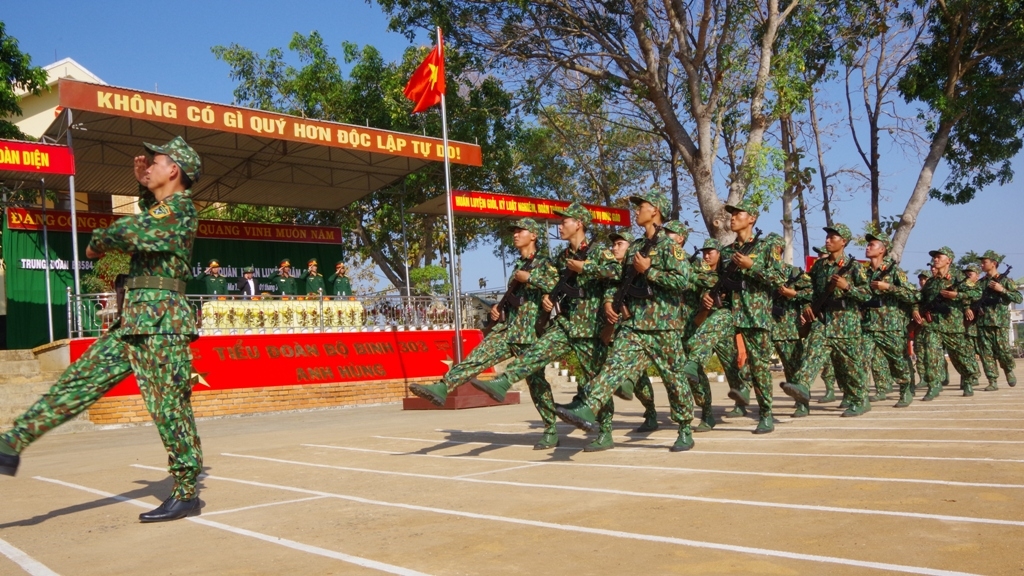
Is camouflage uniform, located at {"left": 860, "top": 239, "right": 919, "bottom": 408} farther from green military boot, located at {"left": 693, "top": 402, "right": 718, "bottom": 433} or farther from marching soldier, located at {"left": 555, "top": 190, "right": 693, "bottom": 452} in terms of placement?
marching soldier, located at {"left": 555, "top": 190, "right": 693, "bottom": 452}

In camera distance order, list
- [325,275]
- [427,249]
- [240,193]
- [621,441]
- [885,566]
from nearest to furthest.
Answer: [885,566] < [621,441] < [240,193] < [325,275] < [427,249]

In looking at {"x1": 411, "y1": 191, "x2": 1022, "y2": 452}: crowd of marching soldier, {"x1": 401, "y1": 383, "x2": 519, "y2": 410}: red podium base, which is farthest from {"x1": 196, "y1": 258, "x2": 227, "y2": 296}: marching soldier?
{"x1": 411, "y1": 191, "x2": 1022, "y2": 452}: crowd of marching soldier

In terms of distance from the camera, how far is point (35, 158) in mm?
15148

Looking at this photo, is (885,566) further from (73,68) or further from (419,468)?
(73,68)

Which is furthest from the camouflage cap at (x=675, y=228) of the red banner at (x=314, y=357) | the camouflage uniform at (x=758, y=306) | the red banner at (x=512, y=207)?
the red banner at (x=512, y=207)

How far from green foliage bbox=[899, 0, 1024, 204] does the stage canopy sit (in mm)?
8786

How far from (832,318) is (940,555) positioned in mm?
5890

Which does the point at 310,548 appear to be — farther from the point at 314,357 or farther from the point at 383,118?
the point at 383,118

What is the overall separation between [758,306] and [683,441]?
1.83 m

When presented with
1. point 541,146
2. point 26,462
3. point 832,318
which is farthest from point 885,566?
point 541,146

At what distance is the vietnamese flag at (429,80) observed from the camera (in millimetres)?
17906

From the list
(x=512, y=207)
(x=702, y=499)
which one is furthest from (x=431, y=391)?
(x=512, y=207)

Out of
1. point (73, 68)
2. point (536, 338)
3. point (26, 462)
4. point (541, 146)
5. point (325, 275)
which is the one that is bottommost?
point (26, 462)

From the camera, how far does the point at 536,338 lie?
25.5 feet
